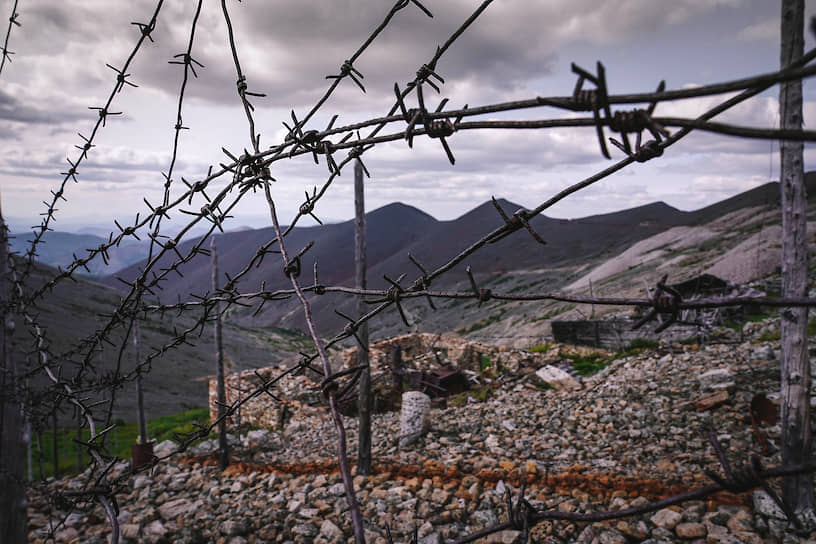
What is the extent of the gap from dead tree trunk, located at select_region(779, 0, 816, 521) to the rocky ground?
43 centimetres

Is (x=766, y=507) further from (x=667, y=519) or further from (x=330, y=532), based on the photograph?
(x=330, y=532)

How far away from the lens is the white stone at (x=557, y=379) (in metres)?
11.0

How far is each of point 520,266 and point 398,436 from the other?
43764 mm

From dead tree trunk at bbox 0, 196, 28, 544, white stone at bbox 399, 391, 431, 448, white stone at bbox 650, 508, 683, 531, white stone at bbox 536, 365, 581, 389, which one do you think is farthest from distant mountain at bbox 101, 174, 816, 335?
dead tree trunk at bbox 0, 196, 28, 544

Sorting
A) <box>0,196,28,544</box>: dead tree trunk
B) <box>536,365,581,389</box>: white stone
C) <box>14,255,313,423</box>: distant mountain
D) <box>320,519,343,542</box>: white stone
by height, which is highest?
<box>0,196,28,544</box>: dead tree trunk

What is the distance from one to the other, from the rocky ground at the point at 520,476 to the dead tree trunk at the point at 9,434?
541 millimetres

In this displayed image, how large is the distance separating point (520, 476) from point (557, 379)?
20.5 feet

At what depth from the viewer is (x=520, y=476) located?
5.64 meters

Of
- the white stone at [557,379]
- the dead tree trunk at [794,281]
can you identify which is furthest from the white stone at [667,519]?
the white stone at [557,379]

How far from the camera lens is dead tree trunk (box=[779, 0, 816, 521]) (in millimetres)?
3594

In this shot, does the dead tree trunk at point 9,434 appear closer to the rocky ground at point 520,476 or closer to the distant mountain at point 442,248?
the rocky ground at point 520,476

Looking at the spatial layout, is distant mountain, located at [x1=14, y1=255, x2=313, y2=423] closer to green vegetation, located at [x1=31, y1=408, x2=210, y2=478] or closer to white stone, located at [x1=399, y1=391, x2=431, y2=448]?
green vegetation, located at [x1=31, y1=408, x2=210, y2=478]

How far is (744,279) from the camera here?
750 inches

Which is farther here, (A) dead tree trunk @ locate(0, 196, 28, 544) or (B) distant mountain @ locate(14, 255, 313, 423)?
(B) distant mountain @ locate(14, 255, 313, 423)
